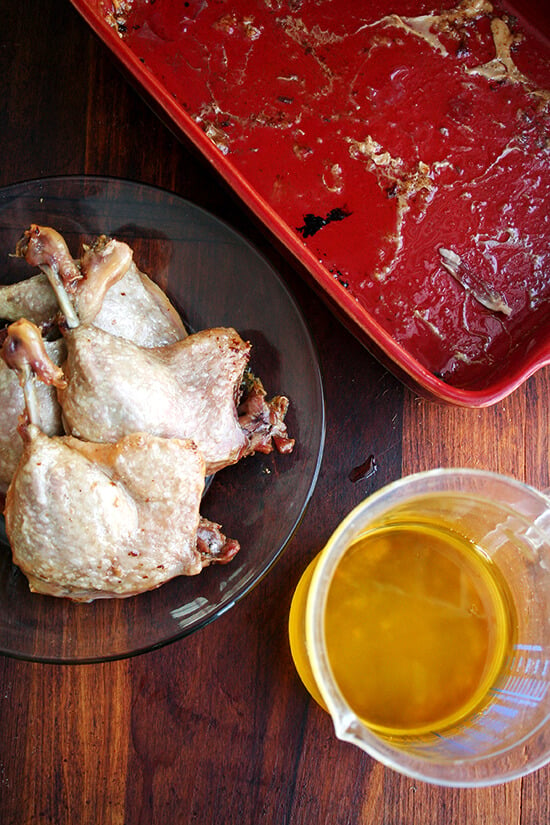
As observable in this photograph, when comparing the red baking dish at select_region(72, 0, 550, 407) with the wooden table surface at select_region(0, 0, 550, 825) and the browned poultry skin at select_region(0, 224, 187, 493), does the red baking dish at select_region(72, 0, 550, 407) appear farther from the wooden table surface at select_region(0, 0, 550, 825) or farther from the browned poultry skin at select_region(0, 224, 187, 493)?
the browned poultry skin at select_region(0, 224, 187, 493)

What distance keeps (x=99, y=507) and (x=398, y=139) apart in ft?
2.28

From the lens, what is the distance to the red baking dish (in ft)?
3.66

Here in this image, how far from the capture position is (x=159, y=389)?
89cm

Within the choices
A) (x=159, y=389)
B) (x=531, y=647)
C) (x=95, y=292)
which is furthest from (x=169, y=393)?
(x=531, y=647)

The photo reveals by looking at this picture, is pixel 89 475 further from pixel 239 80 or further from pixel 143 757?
pixel 239 80

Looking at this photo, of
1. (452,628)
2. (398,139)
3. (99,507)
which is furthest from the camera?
(398,139)

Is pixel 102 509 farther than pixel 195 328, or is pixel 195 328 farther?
pixel 195 328

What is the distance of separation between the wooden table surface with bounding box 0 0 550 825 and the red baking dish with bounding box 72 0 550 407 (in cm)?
7

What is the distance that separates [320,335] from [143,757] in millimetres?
638

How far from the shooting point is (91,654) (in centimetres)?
100

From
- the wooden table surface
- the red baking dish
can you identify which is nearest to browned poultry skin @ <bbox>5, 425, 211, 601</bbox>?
the wooden table surface

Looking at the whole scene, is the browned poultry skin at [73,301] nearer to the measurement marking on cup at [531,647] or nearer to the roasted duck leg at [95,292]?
the roasted duck leg at [95,292]

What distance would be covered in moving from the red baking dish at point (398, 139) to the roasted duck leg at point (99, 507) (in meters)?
0.40

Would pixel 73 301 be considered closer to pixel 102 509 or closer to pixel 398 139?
pixel 102 509
